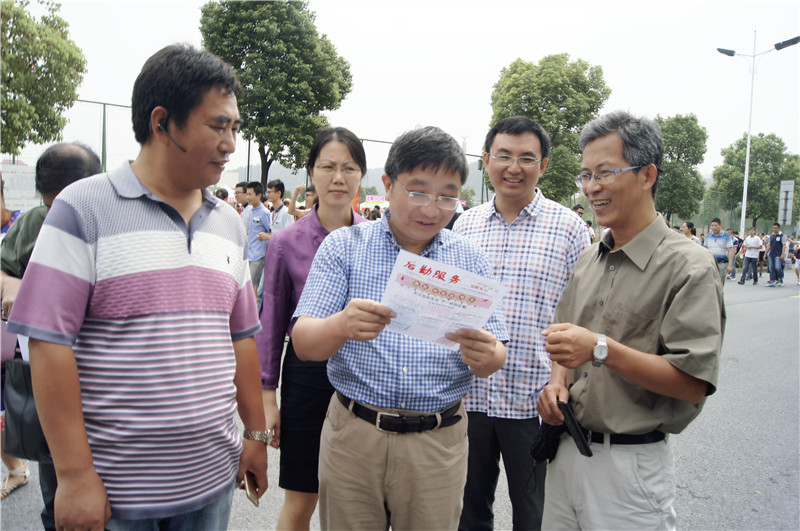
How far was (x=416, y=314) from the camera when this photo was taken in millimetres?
1441

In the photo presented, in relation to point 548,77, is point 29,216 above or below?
below

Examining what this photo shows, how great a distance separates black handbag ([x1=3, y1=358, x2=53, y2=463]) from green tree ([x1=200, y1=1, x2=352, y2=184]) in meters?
20.8

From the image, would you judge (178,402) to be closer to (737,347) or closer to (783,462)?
(783,462)

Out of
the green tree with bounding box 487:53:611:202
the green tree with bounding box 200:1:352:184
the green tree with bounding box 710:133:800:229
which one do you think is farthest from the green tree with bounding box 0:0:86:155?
the green tree with bounding box 710:133:800:229

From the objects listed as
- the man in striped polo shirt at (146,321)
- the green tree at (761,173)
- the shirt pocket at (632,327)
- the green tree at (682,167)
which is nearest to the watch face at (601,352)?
the shirt pocket at (632,327)

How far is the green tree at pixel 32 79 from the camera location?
1323cm

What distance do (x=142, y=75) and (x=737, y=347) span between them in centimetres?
869

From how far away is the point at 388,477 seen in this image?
1.71m

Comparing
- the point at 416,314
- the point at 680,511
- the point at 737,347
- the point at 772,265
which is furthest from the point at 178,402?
the point at 772,265

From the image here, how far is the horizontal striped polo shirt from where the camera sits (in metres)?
1.32

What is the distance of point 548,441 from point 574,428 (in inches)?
6.5

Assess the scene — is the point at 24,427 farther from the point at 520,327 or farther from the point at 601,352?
the point at 520,327

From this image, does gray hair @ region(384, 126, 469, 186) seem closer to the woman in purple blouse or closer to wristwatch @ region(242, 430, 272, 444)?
the woman in purple blouse

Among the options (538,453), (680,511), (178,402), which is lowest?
(680,511)
